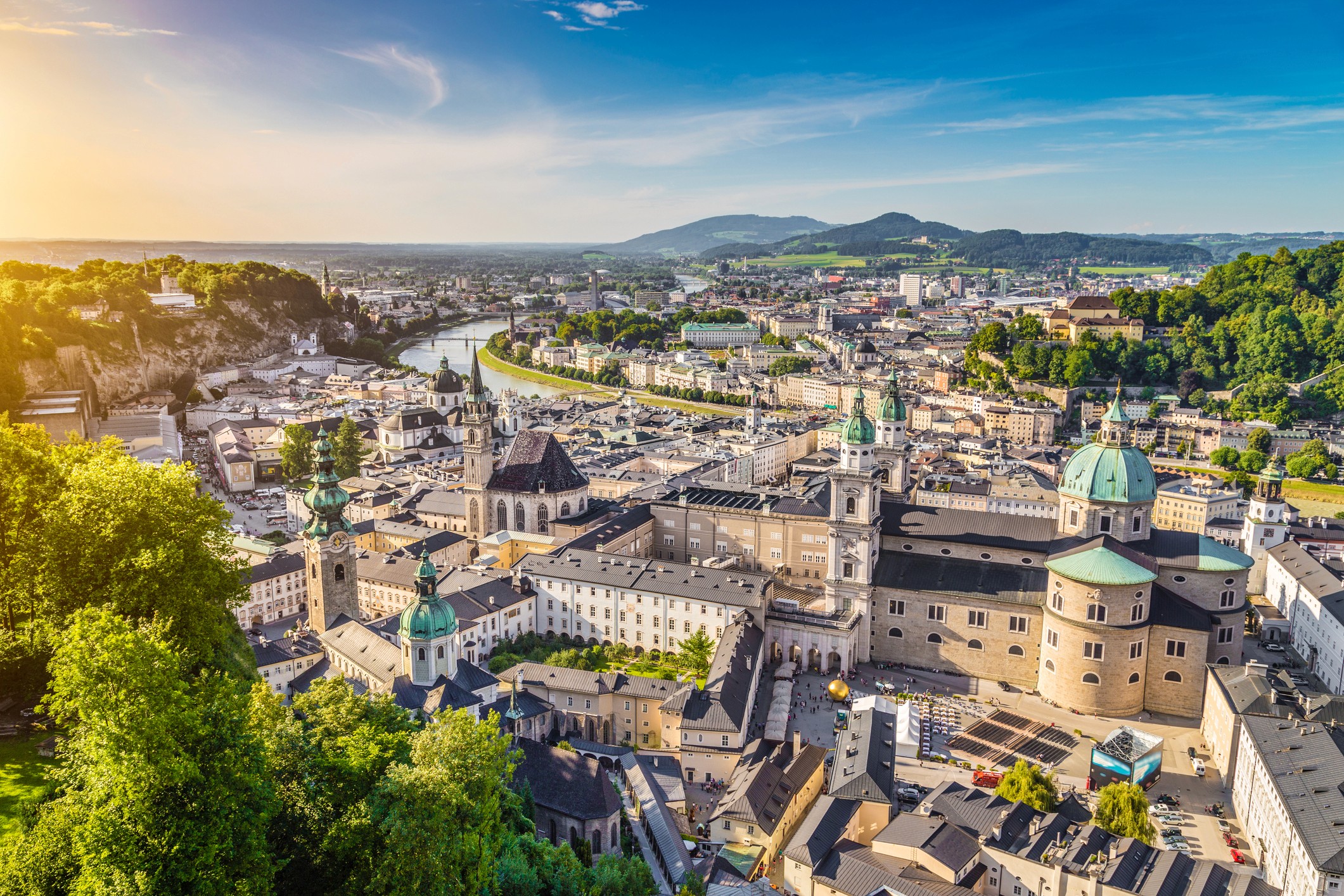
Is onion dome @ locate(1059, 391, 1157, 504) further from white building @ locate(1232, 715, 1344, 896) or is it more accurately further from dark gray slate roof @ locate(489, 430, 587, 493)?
dark gray slate roof @ locate(489, 430, 587, 493)

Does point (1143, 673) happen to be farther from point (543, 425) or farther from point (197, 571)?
point (543, 425)

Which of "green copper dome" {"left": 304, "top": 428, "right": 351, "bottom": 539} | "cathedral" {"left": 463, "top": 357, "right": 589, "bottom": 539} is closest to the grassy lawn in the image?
"green copper dome" {"left": 304, "top": 428, "right": 351, "bottom": 539}

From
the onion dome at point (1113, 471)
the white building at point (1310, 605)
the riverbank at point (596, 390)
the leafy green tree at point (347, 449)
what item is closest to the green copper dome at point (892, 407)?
the onion dome at point (1113, 471)

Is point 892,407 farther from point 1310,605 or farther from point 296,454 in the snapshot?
point 296,454

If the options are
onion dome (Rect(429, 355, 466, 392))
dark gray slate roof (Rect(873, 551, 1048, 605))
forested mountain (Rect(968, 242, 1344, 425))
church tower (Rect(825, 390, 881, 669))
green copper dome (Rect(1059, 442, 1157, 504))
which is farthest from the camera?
onion dome (Rect(429, 355, 466, 392))

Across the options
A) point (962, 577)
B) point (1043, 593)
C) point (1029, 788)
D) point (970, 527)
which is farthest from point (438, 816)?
point (970, 527)
